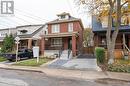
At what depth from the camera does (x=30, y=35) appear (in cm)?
3484

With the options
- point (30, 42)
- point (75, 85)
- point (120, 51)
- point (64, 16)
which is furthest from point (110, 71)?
point (30, 42)

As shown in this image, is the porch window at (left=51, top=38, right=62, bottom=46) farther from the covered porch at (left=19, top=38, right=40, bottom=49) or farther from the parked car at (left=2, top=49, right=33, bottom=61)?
the parked car at (left=2, top=49, right=33, bottom=61)

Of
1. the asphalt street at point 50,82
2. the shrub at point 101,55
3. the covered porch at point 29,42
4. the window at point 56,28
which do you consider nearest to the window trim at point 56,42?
the window at point 56,28

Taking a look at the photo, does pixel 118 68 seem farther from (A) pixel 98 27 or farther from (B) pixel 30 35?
(B) pixel 30 35

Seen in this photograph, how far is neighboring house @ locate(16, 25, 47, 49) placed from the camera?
3416 cm

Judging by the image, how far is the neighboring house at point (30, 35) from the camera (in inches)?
1345

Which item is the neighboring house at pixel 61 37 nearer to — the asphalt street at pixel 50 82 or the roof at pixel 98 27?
the roof at pixel 98 27

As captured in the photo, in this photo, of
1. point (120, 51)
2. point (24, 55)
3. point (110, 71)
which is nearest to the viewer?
point (110, 71)

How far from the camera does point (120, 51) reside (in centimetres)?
2402

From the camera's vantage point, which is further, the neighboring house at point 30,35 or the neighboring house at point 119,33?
the neighboring house at point 30,35

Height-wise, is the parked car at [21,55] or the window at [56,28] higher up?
the window at [56,28]

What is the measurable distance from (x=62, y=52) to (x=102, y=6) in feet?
30.8

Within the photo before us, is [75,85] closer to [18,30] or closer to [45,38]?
[45,38]

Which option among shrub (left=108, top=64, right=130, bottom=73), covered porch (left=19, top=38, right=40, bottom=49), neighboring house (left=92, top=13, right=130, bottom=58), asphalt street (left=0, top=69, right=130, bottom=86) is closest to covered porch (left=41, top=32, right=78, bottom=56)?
neighboring house (left=92, top=13, right=130, bottom=58)
